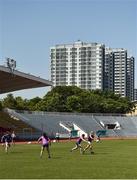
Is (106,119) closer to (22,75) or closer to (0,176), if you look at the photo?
(22,75)

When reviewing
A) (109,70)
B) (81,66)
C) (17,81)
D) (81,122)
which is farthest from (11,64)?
(109,70)

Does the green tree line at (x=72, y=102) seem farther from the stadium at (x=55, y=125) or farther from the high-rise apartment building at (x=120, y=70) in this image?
the high-rise apartment building at (x=120, y=70)

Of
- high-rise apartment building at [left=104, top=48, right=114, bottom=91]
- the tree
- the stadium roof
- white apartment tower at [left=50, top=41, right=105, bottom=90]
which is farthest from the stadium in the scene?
high-rise apartment building at [left=104, top=48, right=114, bottom=91]

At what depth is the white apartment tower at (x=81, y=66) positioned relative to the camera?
178 meters

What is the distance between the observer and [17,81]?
251 feet

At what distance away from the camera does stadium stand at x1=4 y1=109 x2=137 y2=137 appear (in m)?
85.3

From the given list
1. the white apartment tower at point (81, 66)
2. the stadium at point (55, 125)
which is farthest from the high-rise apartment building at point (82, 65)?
the stadium at point (55, 125)

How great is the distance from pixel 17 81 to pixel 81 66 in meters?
103

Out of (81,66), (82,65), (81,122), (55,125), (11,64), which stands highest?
(82,65)

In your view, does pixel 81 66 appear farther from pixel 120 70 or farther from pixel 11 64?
pixel 11 64

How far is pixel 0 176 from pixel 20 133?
186 ft

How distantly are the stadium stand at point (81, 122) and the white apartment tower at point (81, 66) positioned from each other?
6646 centimetres

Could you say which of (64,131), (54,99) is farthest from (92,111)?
(64,131)

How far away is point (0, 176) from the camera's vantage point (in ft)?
59.7
